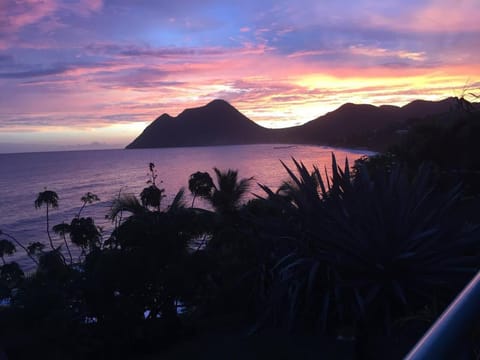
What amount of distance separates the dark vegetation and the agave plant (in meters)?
0.02

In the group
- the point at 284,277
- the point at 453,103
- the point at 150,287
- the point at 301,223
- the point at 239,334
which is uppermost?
the point at 453,103

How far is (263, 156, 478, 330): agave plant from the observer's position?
25.1 feet

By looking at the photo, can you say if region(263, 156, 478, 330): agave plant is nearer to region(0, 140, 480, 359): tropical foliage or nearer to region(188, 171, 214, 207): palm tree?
region(0, 140, 480, 359): tropical foliage

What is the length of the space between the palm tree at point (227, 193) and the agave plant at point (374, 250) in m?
7.62

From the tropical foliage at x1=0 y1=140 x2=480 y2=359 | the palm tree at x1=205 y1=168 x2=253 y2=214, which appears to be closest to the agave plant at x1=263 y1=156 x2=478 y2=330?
the tropical foliage at x1=0 y1=140 x2=480 y2=359

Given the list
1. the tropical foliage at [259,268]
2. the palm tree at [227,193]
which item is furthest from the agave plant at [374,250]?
the palm tree at [227,193]

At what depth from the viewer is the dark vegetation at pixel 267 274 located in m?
7.80

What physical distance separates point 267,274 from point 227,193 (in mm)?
5681

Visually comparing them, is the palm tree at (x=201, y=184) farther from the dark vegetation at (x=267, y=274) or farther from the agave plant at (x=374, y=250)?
the agave plant at (x=374, y=250)

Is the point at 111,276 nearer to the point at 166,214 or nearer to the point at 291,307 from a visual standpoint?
the point at 166,214

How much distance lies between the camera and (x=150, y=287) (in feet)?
41.8

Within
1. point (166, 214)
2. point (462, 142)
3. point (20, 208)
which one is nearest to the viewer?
point (166, 214)

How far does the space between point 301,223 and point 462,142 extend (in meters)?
19.2

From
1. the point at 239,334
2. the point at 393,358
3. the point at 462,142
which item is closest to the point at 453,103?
the point at 393,358
